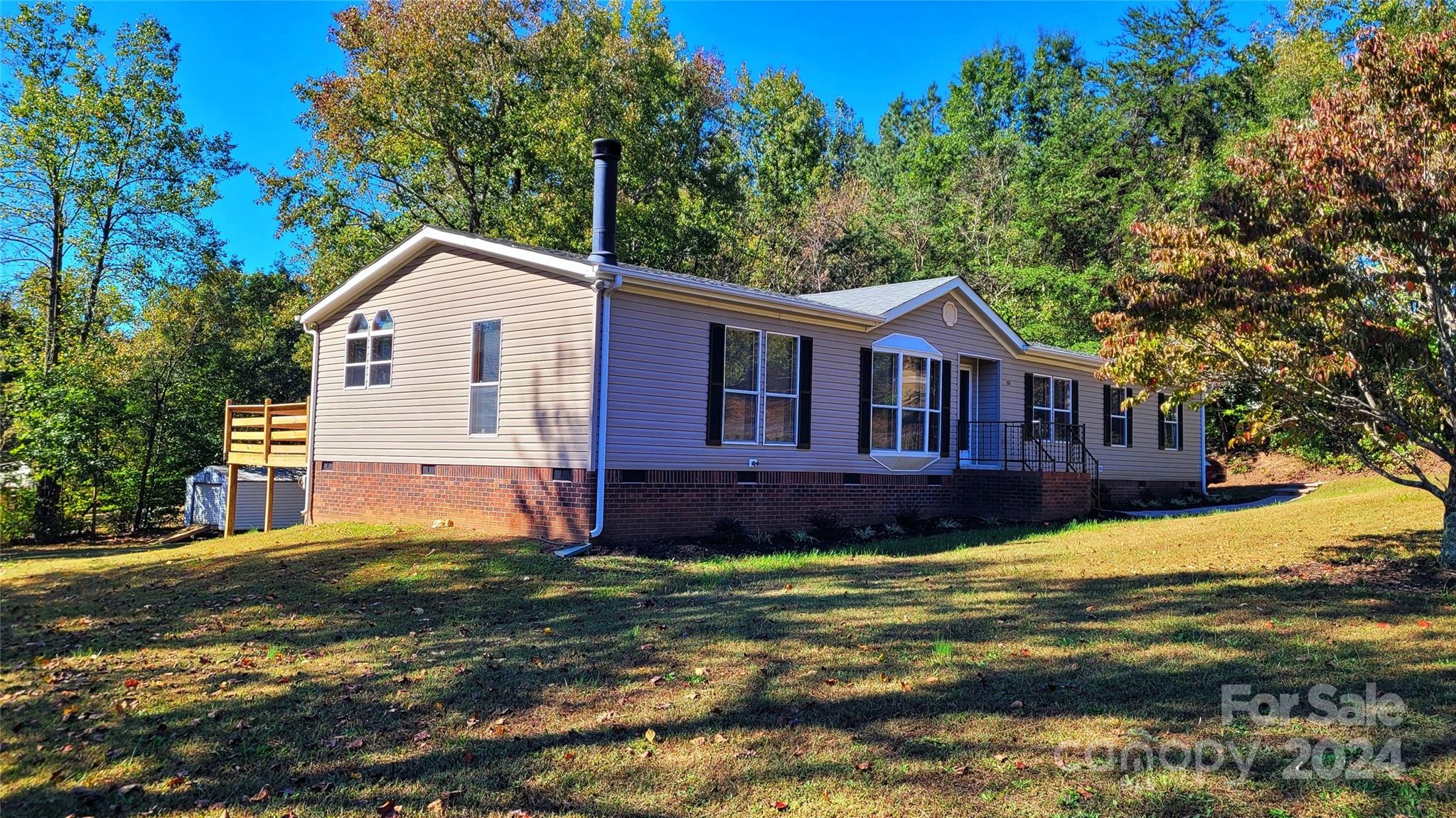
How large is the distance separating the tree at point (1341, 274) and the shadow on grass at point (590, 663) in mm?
1973

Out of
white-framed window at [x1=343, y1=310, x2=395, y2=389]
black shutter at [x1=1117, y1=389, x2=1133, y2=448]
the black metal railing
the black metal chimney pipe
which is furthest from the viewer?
black shutter at [x1=1117, y1=389, x2=1133, y2=448]

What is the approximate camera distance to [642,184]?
26.8m

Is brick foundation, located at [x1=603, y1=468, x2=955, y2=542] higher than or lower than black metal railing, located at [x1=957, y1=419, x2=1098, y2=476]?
lower

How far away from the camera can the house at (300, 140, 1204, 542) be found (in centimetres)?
1154

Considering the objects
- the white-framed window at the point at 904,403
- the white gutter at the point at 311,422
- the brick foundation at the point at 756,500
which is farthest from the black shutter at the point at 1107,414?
the white gutter at the point at 311,422

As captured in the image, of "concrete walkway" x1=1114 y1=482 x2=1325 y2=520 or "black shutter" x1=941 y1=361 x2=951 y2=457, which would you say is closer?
"black shutter" x1=941 y1=361 x2=951 y2=457

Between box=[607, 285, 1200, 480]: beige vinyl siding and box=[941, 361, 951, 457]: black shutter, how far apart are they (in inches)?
4.7

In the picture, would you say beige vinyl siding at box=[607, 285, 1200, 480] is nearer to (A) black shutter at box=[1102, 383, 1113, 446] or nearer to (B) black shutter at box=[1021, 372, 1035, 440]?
(B) black shutter at box=[1021, 372, 1035, 440]

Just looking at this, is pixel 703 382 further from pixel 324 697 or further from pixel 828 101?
pixel 828 101

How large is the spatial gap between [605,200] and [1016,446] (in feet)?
30.3

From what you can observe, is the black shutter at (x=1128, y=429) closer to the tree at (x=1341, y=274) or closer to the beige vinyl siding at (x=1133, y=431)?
the beige vinyl siding at (x=1133, y=431)

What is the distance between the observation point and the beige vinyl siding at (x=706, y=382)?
11531 millimetres

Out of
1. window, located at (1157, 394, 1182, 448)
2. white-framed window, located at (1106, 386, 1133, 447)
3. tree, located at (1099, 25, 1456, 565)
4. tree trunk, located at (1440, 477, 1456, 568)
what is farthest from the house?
tree trunk, located at (1440, 477, 1456, 568)

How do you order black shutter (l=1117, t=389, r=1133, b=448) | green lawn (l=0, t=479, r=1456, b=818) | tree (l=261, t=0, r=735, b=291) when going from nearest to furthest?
green lawn (l=0, t=479, r=1456, b=818) < black shutter (l=1117, t=389, r=1133, b=448) < tree (l=261, t=0, r=735, b=291)
